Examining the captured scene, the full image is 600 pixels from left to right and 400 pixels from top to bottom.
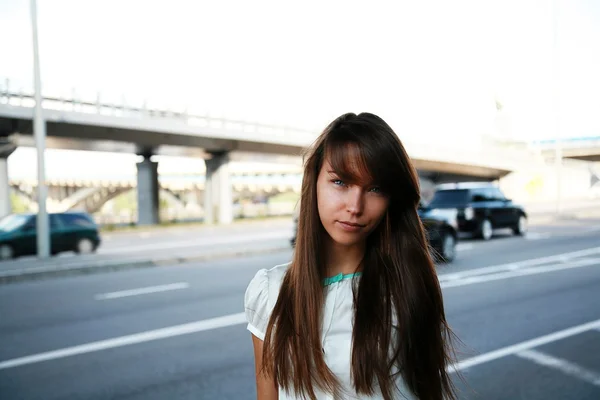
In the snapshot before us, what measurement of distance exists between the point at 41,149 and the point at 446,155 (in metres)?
34.8

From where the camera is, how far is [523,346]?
582cm

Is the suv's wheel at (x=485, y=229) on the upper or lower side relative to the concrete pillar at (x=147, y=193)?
lower

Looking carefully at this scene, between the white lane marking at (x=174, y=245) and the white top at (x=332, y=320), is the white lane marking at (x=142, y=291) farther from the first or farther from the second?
the white top at (x=332, y=320)

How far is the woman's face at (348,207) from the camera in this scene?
5.29ft

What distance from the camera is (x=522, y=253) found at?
14.1 metres

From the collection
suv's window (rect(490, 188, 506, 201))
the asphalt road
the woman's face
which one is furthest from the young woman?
suv's window (rect(490, 188, 506, 201))

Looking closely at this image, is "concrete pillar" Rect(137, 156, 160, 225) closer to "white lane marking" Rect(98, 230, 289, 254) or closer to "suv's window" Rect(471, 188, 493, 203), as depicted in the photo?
"white lane marking" Rect(98, 230, 289, 254)

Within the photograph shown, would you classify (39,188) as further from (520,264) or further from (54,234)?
(520,264)

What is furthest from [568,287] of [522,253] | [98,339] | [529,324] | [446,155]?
[446,155]

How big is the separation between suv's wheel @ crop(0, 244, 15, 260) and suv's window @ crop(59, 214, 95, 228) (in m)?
1.69

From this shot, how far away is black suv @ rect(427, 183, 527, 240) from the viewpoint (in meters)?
17.2

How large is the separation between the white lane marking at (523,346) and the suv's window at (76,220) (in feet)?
45.4

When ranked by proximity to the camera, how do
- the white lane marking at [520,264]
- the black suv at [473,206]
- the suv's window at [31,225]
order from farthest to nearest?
the black suv at [473,206] < the suv's window at [31,225] < the white lane marking at [520,264]

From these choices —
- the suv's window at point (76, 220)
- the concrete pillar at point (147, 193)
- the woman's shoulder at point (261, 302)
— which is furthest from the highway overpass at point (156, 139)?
the woman's shoulder at point (261, 302)
